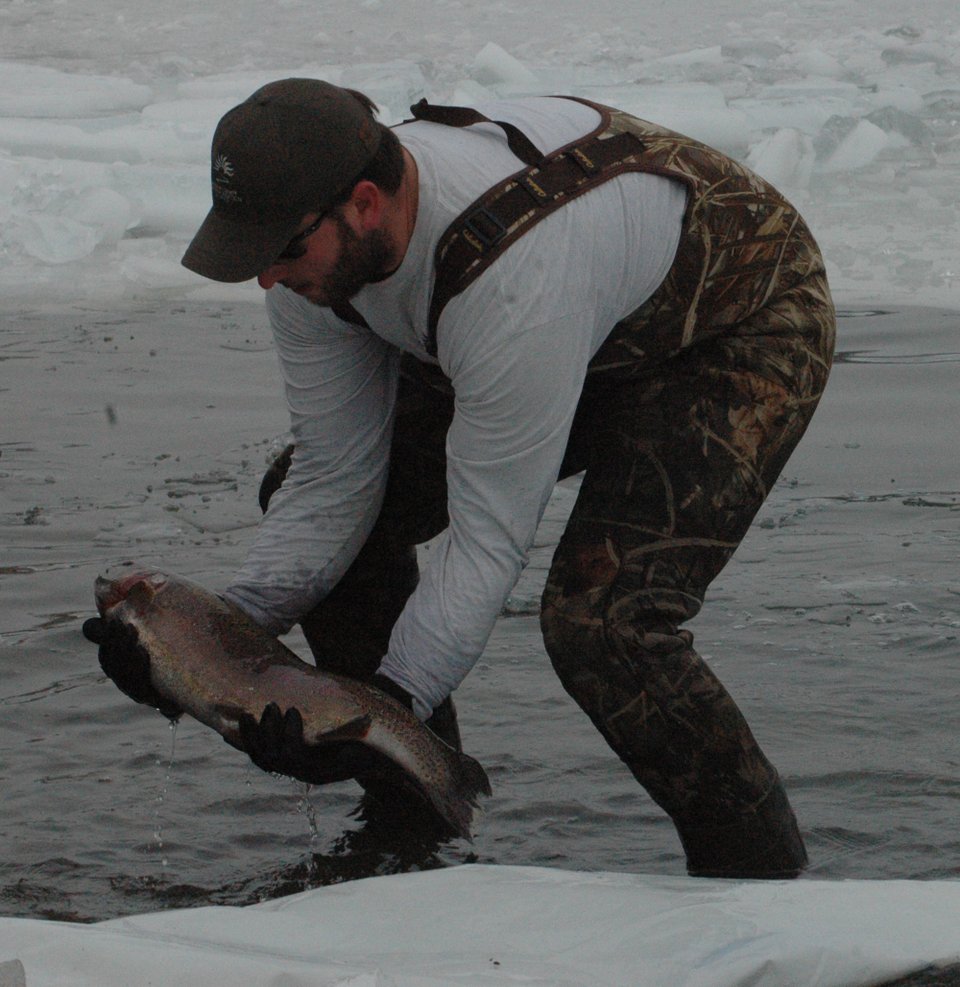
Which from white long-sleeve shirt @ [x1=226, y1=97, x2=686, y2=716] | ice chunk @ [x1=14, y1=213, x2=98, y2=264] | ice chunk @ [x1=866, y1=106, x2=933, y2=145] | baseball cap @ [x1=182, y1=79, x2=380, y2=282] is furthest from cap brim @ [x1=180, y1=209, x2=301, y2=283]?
ice chunk @ [x1=866, y1=106, x2=933, y2=145]

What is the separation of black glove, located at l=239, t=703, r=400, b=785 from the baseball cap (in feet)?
2.70

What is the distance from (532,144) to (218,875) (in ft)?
5.86

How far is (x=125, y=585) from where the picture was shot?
3.21 metres

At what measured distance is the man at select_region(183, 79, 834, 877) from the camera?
2654mm

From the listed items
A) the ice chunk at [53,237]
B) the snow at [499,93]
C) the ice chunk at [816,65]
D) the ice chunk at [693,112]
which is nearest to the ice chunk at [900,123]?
the snow at [499,93]

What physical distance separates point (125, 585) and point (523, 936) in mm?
1102

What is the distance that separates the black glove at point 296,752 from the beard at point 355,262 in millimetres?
770

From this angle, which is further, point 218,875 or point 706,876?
point 218,875

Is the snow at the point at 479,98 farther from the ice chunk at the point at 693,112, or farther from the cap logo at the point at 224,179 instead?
the cap logo at the point at 224,179

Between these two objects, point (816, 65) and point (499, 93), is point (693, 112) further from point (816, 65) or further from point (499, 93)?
point (816, 65)

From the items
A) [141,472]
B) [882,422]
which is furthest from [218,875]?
[882,422]

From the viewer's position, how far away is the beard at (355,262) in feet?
8.79

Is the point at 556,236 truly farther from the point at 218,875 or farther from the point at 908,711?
the point at 908,711

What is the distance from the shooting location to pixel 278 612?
3.45 m
